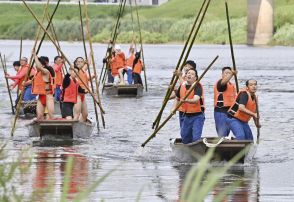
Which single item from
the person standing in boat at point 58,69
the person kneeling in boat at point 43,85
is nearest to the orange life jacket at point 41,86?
the person kneeling in boat at point 43,85

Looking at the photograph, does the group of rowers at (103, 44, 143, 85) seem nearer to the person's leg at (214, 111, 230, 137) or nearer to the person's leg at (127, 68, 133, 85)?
the person's leg at (127, 68, 133, 85)

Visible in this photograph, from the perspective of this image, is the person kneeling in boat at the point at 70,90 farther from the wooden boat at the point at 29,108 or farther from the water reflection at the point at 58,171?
the wooden boat at the point at 29,108

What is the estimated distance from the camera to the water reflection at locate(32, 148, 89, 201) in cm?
1569

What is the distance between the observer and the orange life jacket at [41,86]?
23250 mm

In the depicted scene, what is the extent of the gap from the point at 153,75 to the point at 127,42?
5611 centimetres

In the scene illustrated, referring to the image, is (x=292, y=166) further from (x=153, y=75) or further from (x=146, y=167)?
(x=153, y=75)

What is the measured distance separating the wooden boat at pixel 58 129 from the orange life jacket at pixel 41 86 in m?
0.62

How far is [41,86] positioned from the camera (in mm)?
23547

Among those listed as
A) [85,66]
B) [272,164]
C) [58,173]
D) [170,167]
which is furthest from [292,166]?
[85,66]

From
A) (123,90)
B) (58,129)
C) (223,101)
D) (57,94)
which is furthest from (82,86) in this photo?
(123,90)

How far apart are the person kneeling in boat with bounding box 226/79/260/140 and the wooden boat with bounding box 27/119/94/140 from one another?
15.1ft

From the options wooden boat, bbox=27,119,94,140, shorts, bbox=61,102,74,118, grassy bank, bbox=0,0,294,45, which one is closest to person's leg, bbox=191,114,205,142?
wooden boat, bbox=27,119,94,140

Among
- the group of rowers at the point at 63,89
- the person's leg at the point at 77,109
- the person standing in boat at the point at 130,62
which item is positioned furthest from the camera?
the person standing in boat at the point at 130,62

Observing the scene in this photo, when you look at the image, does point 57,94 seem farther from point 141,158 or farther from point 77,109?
point 141,158
